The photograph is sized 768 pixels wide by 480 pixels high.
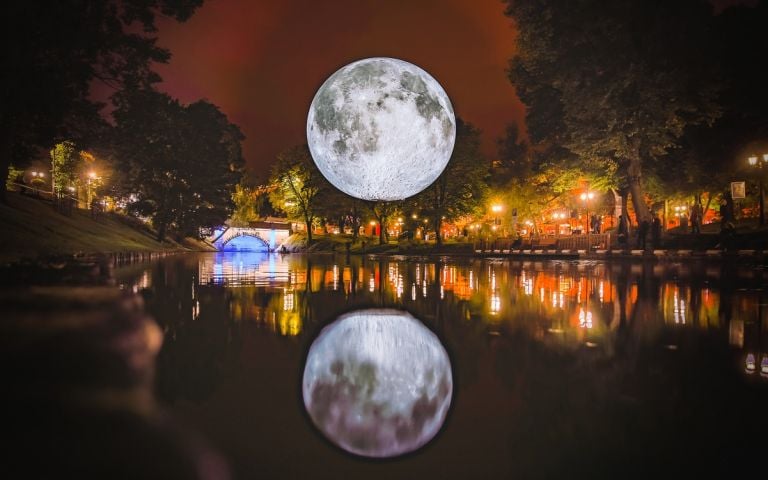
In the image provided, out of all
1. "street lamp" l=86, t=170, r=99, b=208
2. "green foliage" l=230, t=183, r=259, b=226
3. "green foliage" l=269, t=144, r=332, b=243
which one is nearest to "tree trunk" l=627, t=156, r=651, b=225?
"green foliage" l=269, t=144, r=332, b=243

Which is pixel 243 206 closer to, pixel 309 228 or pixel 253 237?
pixel 253 237

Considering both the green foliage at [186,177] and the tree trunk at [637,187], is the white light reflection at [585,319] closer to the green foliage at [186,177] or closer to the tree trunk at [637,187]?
the tree trunk at [637,187]

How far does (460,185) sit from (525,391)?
5487 centimetres

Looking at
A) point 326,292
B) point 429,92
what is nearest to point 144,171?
point 429,92

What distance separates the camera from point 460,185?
56969 mm

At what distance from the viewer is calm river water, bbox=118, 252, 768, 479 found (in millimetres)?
2154

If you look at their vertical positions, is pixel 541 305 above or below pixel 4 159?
below

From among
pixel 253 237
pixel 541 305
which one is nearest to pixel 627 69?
pixel 541 305

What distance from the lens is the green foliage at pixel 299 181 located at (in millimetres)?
72125

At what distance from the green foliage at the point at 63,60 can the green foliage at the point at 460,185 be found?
37.7m

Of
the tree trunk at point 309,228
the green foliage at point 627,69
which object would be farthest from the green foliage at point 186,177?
the green foliage at point 627,69

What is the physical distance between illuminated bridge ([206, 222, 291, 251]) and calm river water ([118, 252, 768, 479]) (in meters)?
81.2

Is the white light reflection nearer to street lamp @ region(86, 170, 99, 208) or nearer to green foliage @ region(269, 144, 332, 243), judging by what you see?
street lamp @ region(86, 170, 99, 208)

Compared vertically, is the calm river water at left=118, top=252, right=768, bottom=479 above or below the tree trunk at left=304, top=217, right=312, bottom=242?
below
